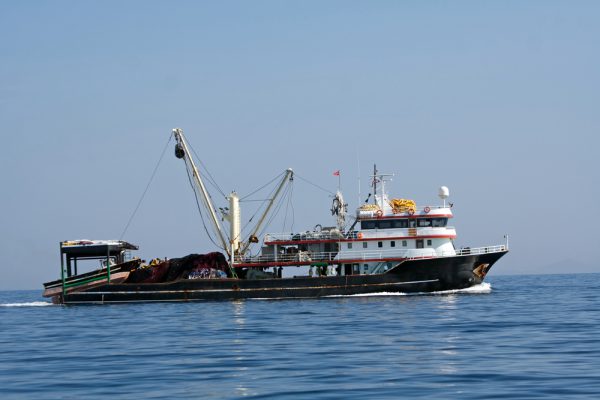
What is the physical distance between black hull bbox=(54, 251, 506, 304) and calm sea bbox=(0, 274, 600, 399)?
8188 mm

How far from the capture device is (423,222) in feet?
193

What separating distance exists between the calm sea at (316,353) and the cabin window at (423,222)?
33.3 feet

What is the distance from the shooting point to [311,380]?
23297mm

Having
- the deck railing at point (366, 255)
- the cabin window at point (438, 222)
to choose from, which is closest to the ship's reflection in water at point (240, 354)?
the deck railing at point (366, 255)

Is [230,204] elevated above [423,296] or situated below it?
above

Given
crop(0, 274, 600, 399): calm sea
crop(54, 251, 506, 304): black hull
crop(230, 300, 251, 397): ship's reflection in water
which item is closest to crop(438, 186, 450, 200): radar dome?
crop(54, 251, 506, 304): black hull

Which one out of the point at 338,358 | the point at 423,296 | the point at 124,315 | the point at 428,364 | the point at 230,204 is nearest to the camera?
the point at 428,364

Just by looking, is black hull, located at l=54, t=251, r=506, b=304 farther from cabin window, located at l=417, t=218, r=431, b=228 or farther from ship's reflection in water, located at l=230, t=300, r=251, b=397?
ship's reflection in water, located at l=230, t=300, r=251, b=397

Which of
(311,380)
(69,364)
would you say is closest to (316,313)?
(69,364)

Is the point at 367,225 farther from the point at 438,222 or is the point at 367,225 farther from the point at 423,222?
the point at 438,222

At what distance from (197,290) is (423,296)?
15.6m

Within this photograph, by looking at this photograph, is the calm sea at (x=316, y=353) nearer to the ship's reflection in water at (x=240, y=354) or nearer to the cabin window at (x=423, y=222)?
the ship's reflection in water at (x=240, y=354)

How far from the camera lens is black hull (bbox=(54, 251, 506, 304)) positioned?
5762cm

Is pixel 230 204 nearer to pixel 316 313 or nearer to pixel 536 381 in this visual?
pixel 316 313
